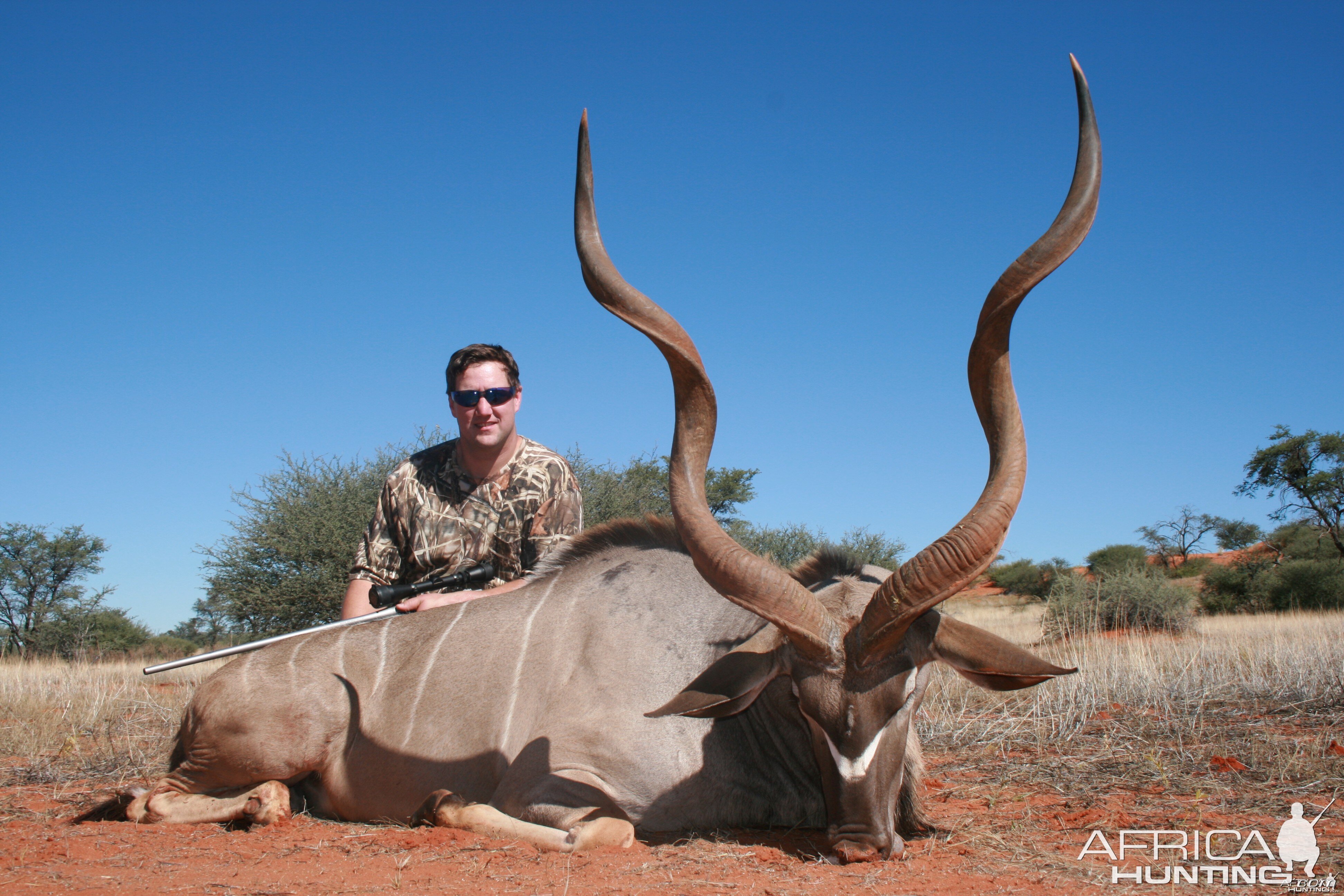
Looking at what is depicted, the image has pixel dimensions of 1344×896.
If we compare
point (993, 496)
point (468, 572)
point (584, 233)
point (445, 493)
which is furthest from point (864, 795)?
point (445, 493)

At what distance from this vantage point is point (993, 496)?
125 inches

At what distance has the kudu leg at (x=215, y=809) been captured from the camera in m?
3.90

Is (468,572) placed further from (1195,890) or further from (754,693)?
(1195,890)

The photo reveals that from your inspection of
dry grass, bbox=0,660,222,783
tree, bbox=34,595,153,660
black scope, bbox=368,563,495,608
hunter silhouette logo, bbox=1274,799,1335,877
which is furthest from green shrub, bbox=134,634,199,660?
hunter silhouette logo, bbox=1274,799,1335,877

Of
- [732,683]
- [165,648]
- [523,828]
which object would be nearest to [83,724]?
[523,828]

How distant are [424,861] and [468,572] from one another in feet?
6.65

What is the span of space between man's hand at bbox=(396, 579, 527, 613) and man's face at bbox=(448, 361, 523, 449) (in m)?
0.93

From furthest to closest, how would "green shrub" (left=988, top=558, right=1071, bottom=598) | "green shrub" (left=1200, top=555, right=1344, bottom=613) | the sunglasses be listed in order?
"green shrub" (left=988, top=558, right=1071, bottom=598)
"green shrub" (left=1200, top=555, right=1344, bottom=613)
the sunglasses

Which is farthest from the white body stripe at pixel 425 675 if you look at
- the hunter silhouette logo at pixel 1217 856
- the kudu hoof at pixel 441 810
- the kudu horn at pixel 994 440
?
the hunter silhouette logo at pixel 1217 856

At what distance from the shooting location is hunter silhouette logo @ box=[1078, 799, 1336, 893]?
2793mm

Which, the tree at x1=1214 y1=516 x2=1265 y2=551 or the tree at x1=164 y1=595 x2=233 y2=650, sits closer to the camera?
the tree at x1=164 y1=595 x2=233 y2=650

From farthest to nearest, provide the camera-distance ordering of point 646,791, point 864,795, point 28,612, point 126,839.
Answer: point 28,612
point 126,839
point 646,791
point 864,795

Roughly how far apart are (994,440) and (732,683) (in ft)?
4.03

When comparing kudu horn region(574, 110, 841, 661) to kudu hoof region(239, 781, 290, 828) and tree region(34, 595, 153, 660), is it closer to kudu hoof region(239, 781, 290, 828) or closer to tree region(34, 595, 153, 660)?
kudu hoof region(239, 781, 290, 828)
